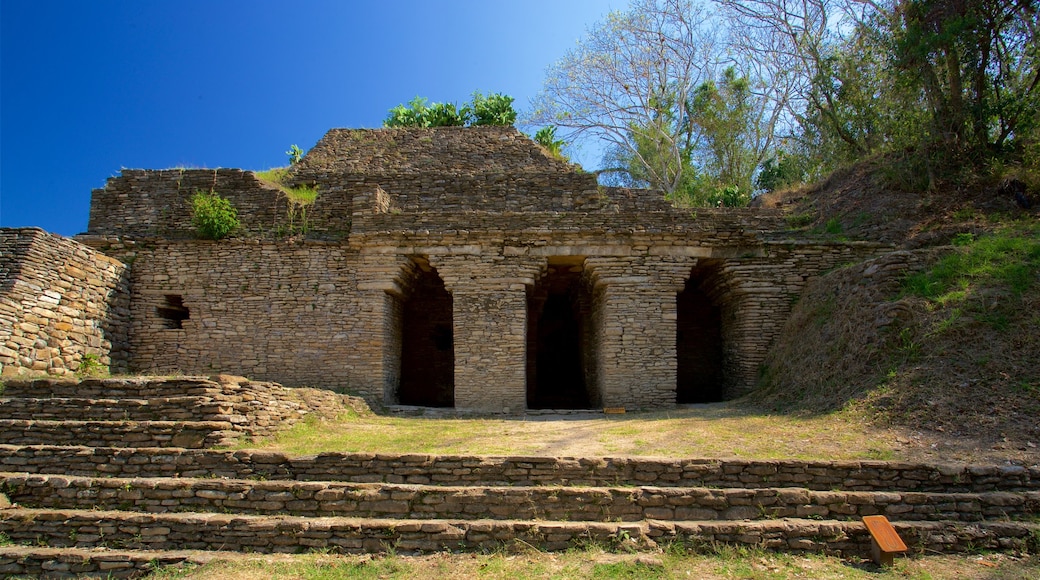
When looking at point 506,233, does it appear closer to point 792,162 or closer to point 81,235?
point 81,235

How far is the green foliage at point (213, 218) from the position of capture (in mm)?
10570

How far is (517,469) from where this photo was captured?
5723mm

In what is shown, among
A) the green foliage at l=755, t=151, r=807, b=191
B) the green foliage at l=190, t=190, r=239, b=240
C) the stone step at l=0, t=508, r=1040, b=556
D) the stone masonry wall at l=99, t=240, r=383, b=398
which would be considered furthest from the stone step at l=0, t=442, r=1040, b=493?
the green foliage at l=755, t=151, r=807, b=191

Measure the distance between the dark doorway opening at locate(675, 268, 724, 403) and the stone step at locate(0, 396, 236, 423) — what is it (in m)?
9.74

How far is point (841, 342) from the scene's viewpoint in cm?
863

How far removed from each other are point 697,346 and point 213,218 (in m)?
11.2

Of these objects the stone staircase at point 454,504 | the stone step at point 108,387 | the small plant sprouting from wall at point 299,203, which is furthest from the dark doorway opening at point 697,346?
the stone step at point 108,387

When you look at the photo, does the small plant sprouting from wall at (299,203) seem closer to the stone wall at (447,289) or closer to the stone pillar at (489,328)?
the stone wall at (447,289)

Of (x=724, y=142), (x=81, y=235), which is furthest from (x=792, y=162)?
(x=81, y=235)

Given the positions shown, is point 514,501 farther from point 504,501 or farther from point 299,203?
point 299,203

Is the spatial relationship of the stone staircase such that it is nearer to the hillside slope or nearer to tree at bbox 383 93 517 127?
the hillside slope

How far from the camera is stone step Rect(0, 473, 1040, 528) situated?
520cm

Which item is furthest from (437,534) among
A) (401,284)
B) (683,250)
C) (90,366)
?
(90,366)

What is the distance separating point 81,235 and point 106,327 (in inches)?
93.6
